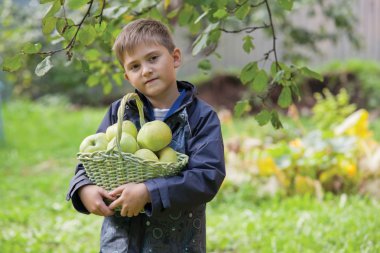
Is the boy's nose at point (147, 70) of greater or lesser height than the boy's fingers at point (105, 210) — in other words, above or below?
above

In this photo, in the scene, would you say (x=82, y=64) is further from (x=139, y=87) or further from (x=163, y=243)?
(x=163, y=243)

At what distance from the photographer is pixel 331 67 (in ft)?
35.8

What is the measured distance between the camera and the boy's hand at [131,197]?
2.09 m

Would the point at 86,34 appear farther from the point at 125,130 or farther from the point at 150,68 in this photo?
the point at 125,130

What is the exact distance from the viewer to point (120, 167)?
2100 millimetres

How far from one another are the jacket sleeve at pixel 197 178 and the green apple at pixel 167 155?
0.06 m

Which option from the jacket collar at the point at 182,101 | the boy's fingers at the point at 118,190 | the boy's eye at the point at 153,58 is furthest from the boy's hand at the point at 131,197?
the boy's eye at the point at 153,58

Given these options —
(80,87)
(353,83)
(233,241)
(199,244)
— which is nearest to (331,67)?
(353,83)

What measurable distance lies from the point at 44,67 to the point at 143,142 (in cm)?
43

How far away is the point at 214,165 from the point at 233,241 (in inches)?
73.6

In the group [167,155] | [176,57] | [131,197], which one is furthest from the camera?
[176,57]

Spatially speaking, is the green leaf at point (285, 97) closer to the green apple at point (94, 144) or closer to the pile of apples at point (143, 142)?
the pile of apples at point (143, 142)

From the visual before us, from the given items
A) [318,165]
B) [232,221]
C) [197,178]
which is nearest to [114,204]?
[197,178]

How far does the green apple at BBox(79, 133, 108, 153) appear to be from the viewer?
223cm
